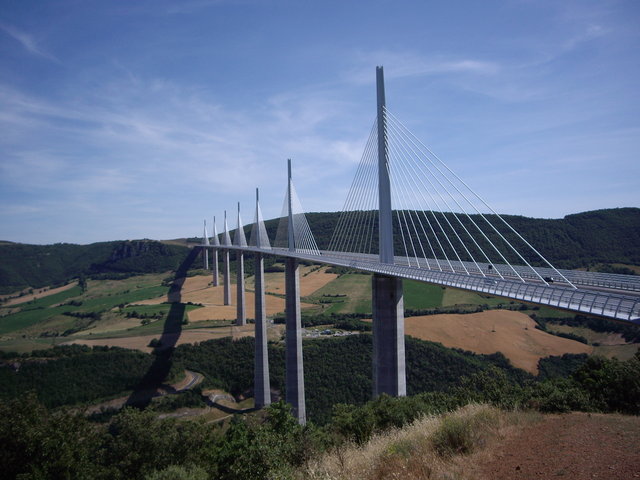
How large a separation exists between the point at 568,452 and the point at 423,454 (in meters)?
2.67

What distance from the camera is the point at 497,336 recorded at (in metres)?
37.2

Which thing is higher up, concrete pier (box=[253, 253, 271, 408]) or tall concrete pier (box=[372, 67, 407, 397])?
tall concrete pier (box=[372, 67, 407, 397])

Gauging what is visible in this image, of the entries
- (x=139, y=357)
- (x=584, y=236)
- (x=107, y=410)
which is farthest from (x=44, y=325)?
(x=584, y=236)

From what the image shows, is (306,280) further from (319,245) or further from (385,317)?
(385,317)

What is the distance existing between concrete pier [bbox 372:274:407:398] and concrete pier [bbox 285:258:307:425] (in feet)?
41.3

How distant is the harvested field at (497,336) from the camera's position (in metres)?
34.5

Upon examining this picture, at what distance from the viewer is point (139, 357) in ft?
118

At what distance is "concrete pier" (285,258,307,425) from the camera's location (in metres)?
28.5

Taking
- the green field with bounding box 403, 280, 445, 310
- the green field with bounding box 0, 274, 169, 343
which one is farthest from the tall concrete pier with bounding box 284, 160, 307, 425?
the green field with bounding box 0, 274, 169, 343

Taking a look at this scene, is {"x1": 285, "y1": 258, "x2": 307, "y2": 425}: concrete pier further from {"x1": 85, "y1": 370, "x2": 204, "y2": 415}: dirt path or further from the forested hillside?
the forested hillside

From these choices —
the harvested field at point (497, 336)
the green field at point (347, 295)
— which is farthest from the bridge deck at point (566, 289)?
the green field at point (347, 295)

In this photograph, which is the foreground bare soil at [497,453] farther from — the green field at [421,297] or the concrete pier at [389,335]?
the green field at [421,297]

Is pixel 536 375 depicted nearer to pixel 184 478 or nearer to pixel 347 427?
pixel 347 427

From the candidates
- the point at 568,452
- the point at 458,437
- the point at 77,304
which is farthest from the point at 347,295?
the point at 568,452
